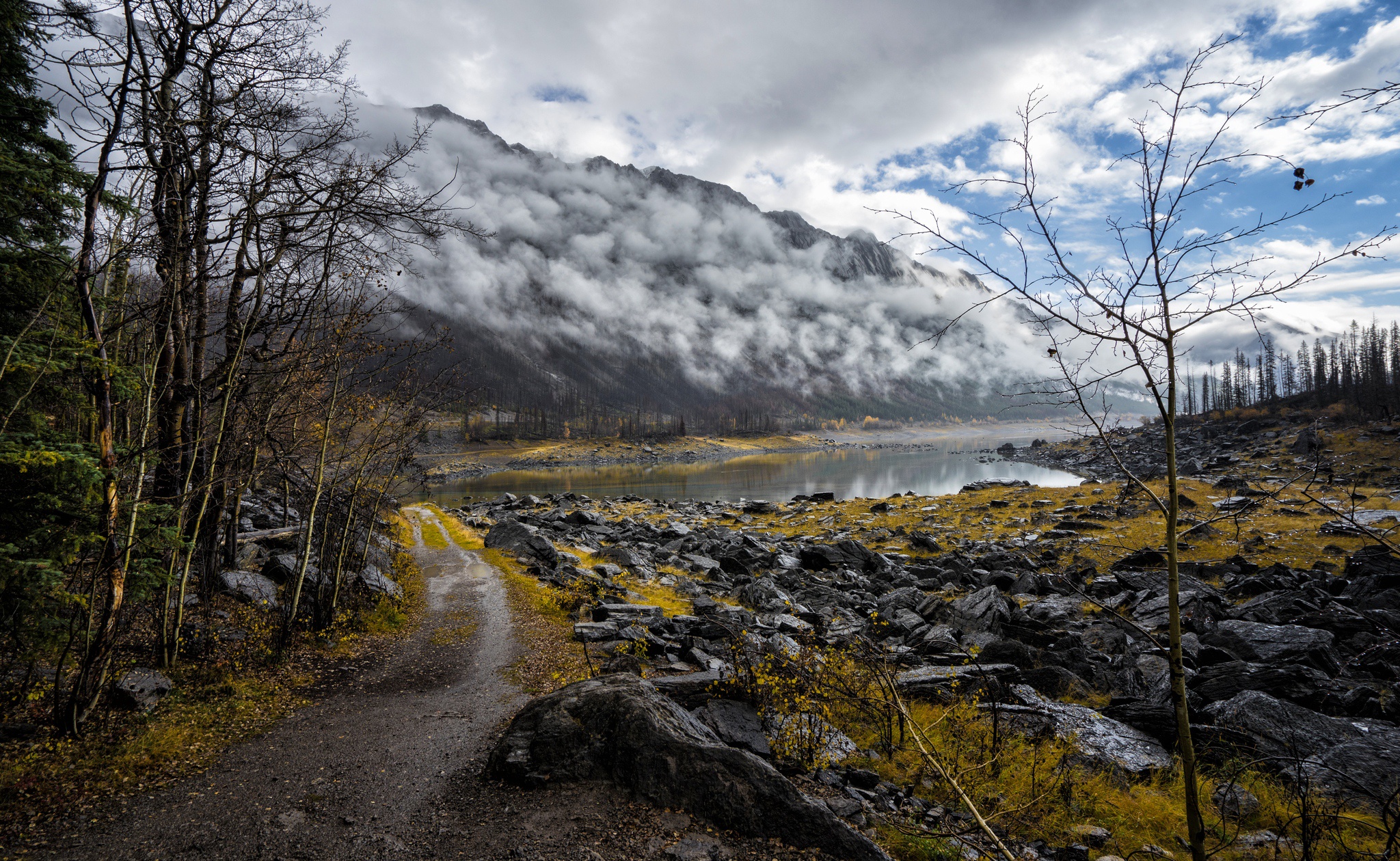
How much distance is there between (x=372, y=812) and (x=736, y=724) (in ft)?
13.8

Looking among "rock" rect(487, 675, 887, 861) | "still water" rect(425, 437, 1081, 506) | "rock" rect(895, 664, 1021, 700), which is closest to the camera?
"rock" rect(487, 675, 887, 861)

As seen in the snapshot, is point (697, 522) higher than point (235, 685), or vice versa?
point (235, 685)

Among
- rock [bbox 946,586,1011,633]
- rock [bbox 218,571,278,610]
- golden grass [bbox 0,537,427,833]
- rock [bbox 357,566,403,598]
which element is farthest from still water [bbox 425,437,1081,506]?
golden grass [bbox 0,537,427,833]

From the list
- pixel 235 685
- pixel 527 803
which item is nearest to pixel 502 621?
pixel 235 685

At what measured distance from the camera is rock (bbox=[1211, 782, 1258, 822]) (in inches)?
273

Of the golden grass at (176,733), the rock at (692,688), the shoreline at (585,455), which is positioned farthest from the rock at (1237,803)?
the shoreline at (585,455)

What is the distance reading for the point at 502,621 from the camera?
45.3ft

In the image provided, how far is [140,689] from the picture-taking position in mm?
7742

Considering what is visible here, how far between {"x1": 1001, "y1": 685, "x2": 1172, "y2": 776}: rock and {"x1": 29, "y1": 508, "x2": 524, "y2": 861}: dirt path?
818cm

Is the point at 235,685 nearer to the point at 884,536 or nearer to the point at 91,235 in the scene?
the point at 91,235

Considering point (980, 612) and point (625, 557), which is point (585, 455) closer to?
point (625, 557)

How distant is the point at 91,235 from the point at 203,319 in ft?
15.9

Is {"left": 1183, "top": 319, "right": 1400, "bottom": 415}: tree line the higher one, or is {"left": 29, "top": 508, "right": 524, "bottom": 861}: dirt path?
{"left": 1183, "top": 319, "right": 1400, "bottom": 415}: tree line

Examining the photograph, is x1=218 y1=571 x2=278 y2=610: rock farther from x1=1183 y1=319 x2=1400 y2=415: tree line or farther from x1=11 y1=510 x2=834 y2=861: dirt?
x1=1183 y1=319 x2=1400 y2=415: tree line
